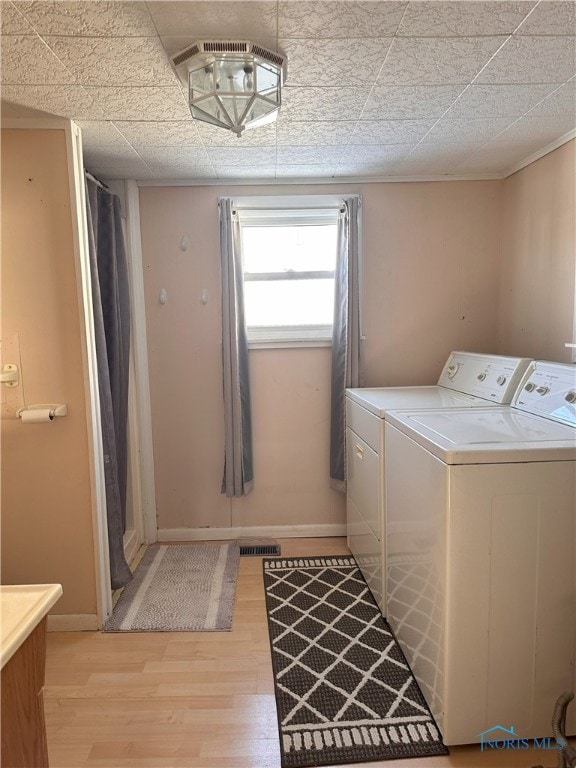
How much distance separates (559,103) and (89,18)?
169cm

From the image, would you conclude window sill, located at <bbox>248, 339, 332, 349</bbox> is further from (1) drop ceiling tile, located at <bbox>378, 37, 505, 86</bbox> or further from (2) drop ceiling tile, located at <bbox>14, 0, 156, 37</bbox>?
(2) drop ceiling tile, located at <bbox>14, 0, 156, 37</bbox>

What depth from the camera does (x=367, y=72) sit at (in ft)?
5.08

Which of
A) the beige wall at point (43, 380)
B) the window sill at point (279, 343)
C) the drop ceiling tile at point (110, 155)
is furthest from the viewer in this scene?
the window sill at point (279, 343)

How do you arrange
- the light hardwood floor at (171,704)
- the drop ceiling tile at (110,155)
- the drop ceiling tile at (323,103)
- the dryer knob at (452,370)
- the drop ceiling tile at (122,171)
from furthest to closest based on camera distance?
the dryer knob at (452,370) → the drop ceiling tile at (122,171) → the drop ceiling tile at (110,155) → the drop ceiling tile at (323,103) → the light hardwood floor at (171,704)

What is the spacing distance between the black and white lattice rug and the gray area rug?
0.80 ft

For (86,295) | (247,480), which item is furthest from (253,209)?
(247,480)

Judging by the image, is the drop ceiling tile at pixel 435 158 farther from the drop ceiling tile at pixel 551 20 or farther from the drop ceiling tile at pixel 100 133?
the drop ceiling tile at pixel 100 133

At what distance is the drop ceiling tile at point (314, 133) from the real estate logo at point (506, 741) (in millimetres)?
2266

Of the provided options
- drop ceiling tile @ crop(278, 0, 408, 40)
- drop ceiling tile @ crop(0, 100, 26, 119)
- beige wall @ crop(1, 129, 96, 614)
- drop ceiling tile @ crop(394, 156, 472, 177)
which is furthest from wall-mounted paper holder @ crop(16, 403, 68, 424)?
drop ceiling tile @ crop(394, 156, 472, 177)

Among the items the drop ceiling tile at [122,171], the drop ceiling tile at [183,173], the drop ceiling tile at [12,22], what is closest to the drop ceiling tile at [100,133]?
the drop ceiling tile at [122,171]

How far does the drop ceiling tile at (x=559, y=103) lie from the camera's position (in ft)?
5.63

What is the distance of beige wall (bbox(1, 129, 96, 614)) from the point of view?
1930 millimetres

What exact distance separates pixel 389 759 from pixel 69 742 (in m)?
1.02

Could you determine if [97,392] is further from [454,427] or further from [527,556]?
[527,556]
